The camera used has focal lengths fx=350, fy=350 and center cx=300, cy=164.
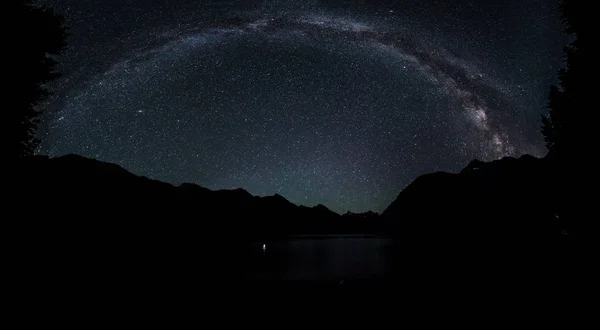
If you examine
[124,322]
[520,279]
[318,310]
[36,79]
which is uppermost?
[36,79]

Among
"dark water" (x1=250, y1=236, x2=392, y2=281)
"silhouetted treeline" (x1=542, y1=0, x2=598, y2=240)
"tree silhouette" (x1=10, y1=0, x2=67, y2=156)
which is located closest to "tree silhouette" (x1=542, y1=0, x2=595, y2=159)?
"silhouetted treeline" (x1=542, y1=0, x2=598, y2=240)

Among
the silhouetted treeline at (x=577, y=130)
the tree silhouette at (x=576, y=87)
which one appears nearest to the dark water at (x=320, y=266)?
the silhouetted treeline at (x=577, y=130)

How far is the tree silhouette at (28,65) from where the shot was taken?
50.2ft

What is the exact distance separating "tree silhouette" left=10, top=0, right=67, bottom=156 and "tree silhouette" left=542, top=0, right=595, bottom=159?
2535 cm

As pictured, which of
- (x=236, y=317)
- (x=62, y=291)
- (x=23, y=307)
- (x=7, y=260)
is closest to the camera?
(x=23, y=307)

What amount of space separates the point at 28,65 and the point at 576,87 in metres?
25.7

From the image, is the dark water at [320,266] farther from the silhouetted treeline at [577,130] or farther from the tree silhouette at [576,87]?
the tree silhouette at [576,87]

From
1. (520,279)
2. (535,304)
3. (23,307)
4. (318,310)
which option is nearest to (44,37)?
(23,307)

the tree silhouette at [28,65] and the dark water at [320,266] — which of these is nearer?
the tree silhouette at [28,65]

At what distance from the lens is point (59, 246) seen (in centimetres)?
2412

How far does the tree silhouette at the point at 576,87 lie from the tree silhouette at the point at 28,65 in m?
25.3

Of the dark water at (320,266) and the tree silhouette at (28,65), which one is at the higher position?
the tree silhouette at (28,65)

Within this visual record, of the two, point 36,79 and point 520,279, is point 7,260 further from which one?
point 520,279

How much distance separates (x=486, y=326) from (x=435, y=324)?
108 cm
